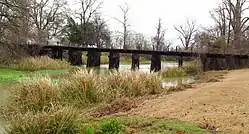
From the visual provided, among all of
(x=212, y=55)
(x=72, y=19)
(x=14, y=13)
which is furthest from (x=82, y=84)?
(x=72, y=19)

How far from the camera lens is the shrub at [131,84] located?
1257 cm

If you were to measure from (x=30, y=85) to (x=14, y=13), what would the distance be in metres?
20.4

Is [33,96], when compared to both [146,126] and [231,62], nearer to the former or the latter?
[146,126]

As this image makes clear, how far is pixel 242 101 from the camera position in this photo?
379 inches

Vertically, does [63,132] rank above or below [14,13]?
below

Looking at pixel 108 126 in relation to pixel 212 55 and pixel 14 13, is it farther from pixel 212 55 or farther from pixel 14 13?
pixel 212 55

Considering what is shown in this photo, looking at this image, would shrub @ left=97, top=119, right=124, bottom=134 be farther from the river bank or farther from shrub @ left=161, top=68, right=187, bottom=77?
shrub @ left=161, top=68, right=187, bottom=77

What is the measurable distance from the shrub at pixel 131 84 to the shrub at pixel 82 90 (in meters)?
0.63

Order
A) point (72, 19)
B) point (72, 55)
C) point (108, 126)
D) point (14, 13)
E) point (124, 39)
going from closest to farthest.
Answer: point (108, 126)
point (14, 13)
point (72, 55)
point (72, 19)
point (124, 39)

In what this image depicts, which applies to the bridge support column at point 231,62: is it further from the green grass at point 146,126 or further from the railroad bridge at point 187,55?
the green grass at point 146,126

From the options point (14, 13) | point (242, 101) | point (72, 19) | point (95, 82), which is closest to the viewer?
point (242, 101)

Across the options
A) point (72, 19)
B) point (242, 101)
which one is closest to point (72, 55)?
point (72, 19)

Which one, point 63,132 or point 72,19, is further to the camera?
point 72,19

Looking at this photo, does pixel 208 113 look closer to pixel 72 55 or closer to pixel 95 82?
pixel 95 82
